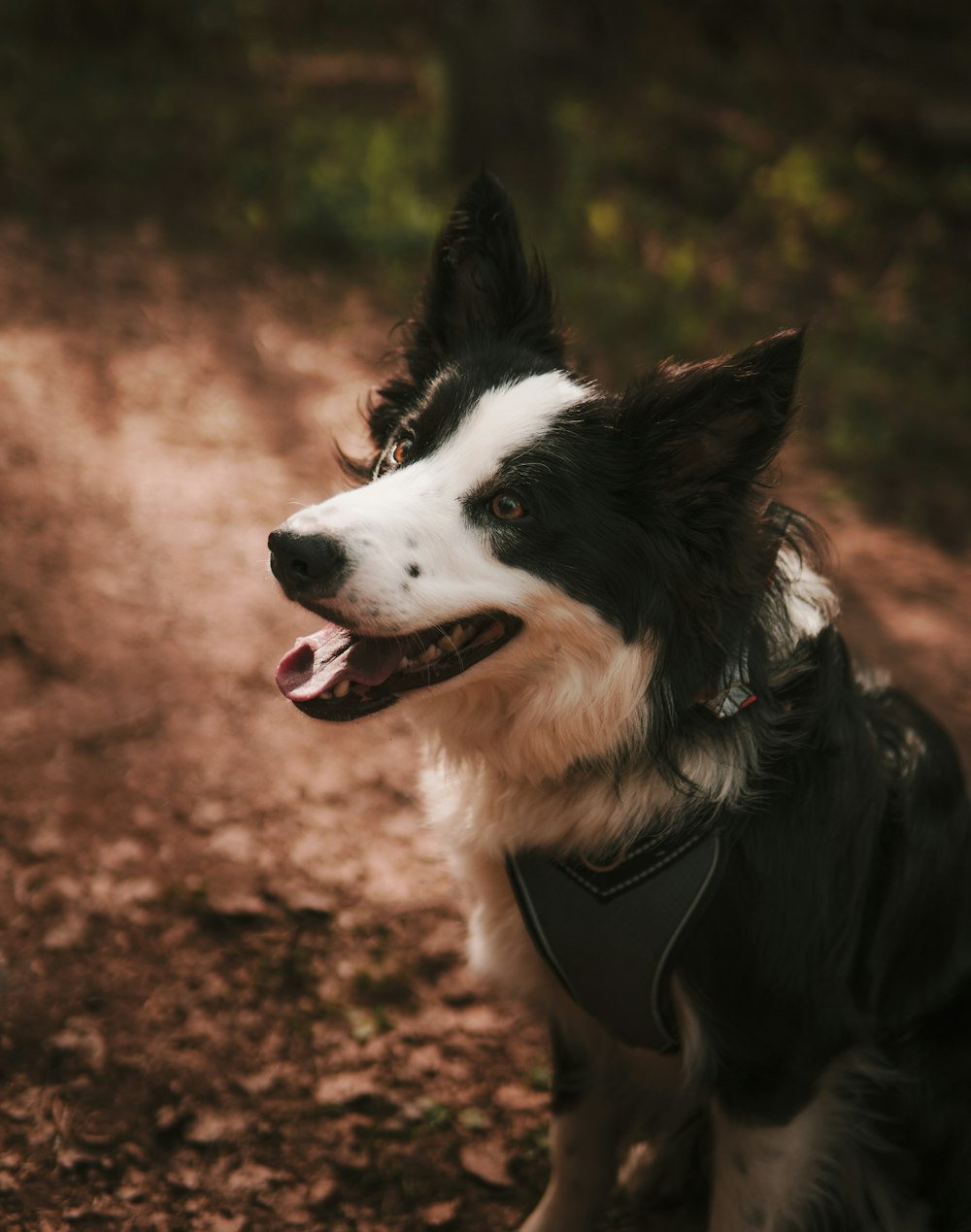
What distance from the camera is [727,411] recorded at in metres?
1.93

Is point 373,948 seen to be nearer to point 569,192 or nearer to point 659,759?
point 659,759

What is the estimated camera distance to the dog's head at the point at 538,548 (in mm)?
1939

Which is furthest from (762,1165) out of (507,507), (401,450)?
(401,450)

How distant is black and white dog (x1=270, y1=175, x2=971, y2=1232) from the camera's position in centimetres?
200

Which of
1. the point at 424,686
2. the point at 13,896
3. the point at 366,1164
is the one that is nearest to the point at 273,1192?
the point at 366,1164

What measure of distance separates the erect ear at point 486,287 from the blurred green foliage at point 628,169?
3553 millimetres

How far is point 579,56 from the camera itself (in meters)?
11.0

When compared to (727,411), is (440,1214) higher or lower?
lower

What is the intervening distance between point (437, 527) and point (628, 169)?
7.64 meters

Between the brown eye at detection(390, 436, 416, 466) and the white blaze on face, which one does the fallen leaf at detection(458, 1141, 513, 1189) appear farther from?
the brown eye at detection(390, 436, 416, 466)

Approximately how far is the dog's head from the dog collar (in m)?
0.28

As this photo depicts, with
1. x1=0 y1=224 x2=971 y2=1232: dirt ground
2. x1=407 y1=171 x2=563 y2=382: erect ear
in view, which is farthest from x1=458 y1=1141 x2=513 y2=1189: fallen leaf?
x1=407 y1=171 x2=563 y2=382: erect ear

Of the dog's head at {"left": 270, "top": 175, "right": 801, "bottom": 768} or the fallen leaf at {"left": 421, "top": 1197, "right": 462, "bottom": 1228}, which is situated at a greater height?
the dog's head at {"left": 270, "top": 175, "right": 801, "bottom": 768}

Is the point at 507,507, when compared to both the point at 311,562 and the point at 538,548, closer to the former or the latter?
the point at 538,548
